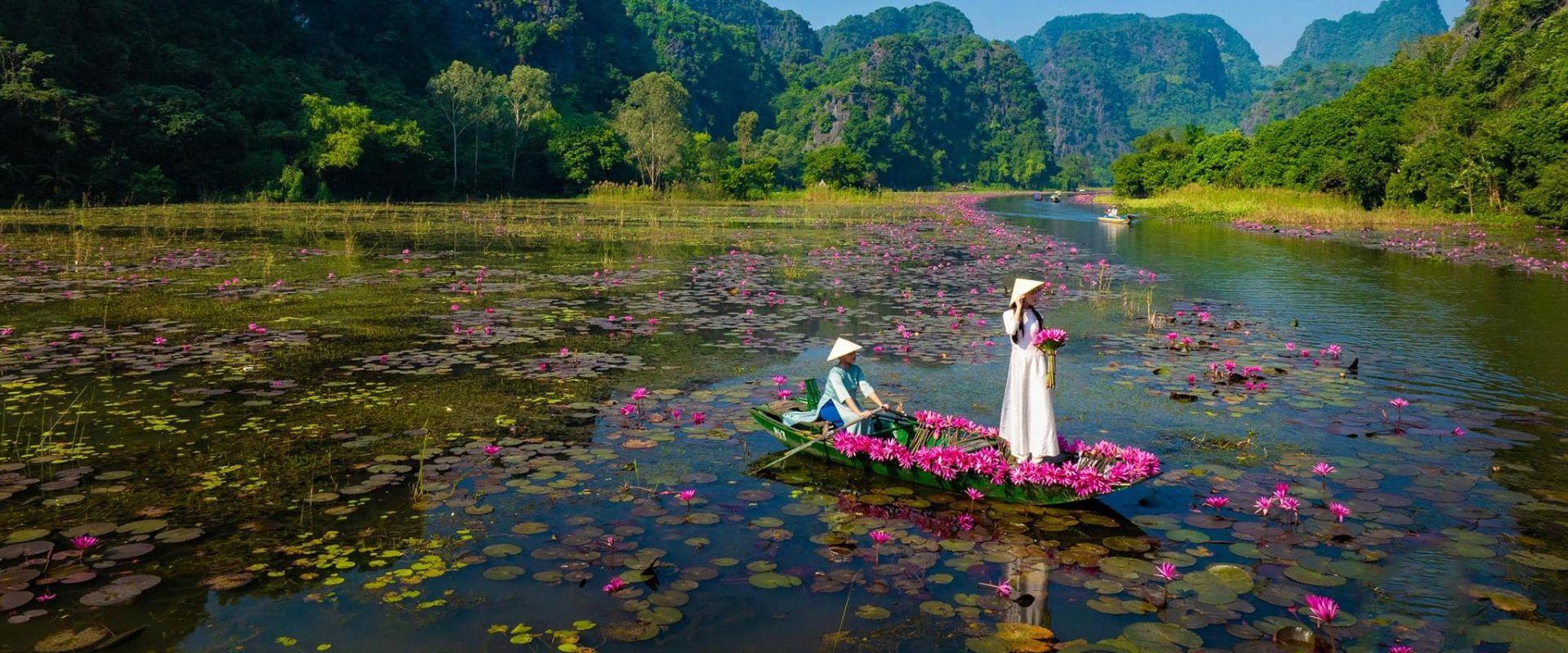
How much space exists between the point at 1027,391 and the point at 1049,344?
Result: 1.30 feet

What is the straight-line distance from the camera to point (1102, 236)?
115ft

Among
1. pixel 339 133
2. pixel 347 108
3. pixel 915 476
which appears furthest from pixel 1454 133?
pixel 347 108

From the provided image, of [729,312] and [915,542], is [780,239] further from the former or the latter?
[915,542]

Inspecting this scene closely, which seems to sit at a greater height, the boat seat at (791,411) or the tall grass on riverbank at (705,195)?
the tall grass on riverbank at (705,195)

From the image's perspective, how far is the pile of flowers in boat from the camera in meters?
6.05

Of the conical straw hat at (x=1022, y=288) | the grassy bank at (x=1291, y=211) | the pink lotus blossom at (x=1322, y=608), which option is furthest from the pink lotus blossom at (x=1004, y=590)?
the grassy bank at (x=1291, y=211)

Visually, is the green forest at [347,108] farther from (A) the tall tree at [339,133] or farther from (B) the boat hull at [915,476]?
(B) the boat hull at [915,476]

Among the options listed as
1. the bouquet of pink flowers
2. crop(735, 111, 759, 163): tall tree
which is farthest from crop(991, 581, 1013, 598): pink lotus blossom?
crop(735, 111, 759, 163): tall tree

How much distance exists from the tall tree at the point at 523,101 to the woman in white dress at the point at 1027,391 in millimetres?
59462

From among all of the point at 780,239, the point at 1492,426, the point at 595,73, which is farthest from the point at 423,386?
the point at 595,73

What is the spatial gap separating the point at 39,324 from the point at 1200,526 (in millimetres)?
13832

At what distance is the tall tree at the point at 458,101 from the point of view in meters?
58.2

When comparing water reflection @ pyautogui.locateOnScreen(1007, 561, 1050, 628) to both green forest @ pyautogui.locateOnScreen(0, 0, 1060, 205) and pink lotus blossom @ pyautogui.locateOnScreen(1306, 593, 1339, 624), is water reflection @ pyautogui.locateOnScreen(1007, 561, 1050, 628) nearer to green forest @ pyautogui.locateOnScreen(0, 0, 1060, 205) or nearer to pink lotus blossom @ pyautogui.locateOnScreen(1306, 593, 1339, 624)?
pink lotus blossom @ pyautogui.locateOnScreen(1306, 593, 1339, 624)

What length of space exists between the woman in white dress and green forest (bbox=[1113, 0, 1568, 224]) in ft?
110
